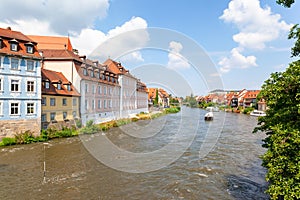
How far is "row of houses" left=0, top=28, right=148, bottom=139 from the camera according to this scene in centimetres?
1655

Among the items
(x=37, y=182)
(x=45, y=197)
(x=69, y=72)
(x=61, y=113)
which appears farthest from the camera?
(x=69, y=72)

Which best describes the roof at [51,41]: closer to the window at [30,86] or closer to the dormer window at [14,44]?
the dormer window at [14,44]

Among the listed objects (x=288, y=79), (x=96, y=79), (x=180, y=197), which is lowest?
(x=180, y=197)

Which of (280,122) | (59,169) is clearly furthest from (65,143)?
(280,122)

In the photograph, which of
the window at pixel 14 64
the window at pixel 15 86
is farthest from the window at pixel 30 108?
the window at pixel 14 64

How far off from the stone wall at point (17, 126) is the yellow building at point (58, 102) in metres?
1.11

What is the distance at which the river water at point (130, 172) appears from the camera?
→ 865 centimetres

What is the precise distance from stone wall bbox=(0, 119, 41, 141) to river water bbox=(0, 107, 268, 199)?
165 centimetres

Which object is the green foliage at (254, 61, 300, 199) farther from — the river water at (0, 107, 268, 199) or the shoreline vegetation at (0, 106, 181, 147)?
the shoreline vegetation at (0, 106, 181, 147)

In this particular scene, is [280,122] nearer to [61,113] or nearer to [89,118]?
[61,113]

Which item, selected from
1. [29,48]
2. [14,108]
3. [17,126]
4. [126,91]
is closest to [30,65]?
[29,48]

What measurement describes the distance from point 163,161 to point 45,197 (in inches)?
283

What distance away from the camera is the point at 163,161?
514 inches

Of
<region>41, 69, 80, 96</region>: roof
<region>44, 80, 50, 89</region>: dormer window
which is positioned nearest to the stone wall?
<region>41, 69, 80, 96</region>: roof
